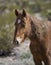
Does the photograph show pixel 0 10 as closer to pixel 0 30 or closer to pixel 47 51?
pixel 0 30

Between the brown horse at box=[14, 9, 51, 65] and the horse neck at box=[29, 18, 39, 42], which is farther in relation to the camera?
the horse neck at box=[29, 18, 39, 42]

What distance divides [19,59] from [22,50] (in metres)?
1.11

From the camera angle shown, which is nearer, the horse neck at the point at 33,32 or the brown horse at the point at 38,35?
the brown horse at the point at 38,35

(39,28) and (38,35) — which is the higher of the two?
(39,28)

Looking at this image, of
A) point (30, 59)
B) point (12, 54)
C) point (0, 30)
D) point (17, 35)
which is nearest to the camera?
point (17, 35)

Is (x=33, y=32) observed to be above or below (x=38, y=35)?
above

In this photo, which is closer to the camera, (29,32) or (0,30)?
(29,32)

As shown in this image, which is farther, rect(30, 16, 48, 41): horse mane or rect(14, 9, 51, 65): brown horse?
rect(30, 16, 48, 41): horse mane

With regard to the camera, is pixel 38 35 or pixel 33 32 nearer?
pixel 33 32

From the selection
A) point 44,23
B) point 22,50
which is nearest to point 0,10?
point 22,50

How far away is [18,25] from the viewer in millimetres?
7602

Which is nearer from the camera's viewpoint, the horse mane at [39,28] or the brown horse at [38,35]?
the brown horse at [38,35]

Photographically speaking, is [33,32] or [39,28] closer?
[33,32]

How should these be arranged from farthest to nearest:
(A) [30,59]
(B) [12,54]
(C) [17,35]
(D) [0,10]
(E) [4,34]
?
(D) [0,10] < (E) [4,34] < (B) [12,54] < (A) [30,59] < (C) [17,35]
